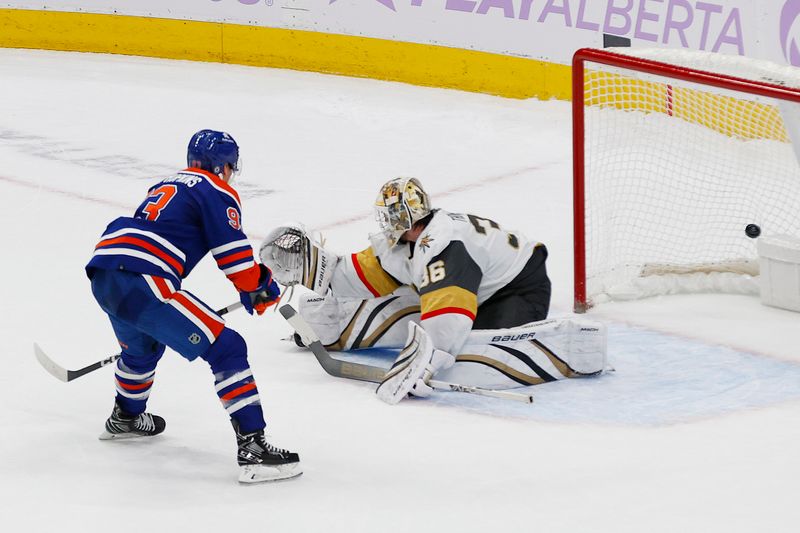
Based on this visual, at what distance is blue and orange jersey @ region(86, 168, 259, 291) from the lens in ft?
10.1

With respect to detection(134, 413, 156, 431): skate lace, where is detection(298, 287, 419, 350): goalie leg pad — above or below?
above

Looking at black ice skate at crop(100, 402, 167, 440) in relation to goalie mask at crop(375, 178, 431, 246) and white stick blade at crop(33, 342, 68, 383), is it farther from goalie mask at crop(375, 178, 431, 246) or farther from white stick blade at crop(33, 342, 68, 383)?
goalie mask at crop(375, 178, 431, 246)

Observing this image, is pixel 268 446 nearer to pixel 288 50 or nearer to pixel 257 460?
pixel 257 460

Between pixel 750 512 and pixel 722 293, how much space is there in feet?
6.67

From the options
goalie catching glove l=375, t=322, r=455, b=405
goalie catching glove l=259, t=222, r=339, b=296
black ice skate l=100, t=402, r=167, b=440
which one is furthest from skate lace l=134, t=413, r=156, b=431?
goalie catching glove l=259, t=222, r=339, b=296

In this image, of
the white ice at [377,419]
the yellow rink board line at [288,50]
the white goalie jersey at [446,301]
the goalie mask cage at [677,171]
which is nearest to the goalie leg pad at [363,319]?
the white goalie jersey at [446,301]

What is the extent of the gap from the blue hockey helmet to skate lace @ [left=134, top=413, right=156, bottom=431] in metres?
0.66

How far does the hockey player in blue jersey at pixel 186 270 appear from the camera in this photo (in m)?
3.03

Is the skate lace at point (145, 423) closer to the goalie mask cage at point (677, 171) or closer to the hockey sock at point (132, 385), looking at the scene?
the hockey sock at point (132, 385)

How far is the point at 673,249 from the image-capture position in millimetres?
5137

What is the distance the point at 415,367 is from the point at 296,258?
0.64 meters

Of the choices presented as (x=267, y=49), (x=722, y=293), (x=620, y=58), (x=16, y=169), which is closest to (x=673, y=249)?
(x=722, y=293)

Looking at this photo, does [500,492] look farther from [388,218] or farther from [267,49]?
[267,49]

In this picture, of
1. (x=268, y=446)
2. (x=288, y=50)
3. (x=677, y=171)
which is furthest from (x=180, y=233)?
(x=288, y=50)
